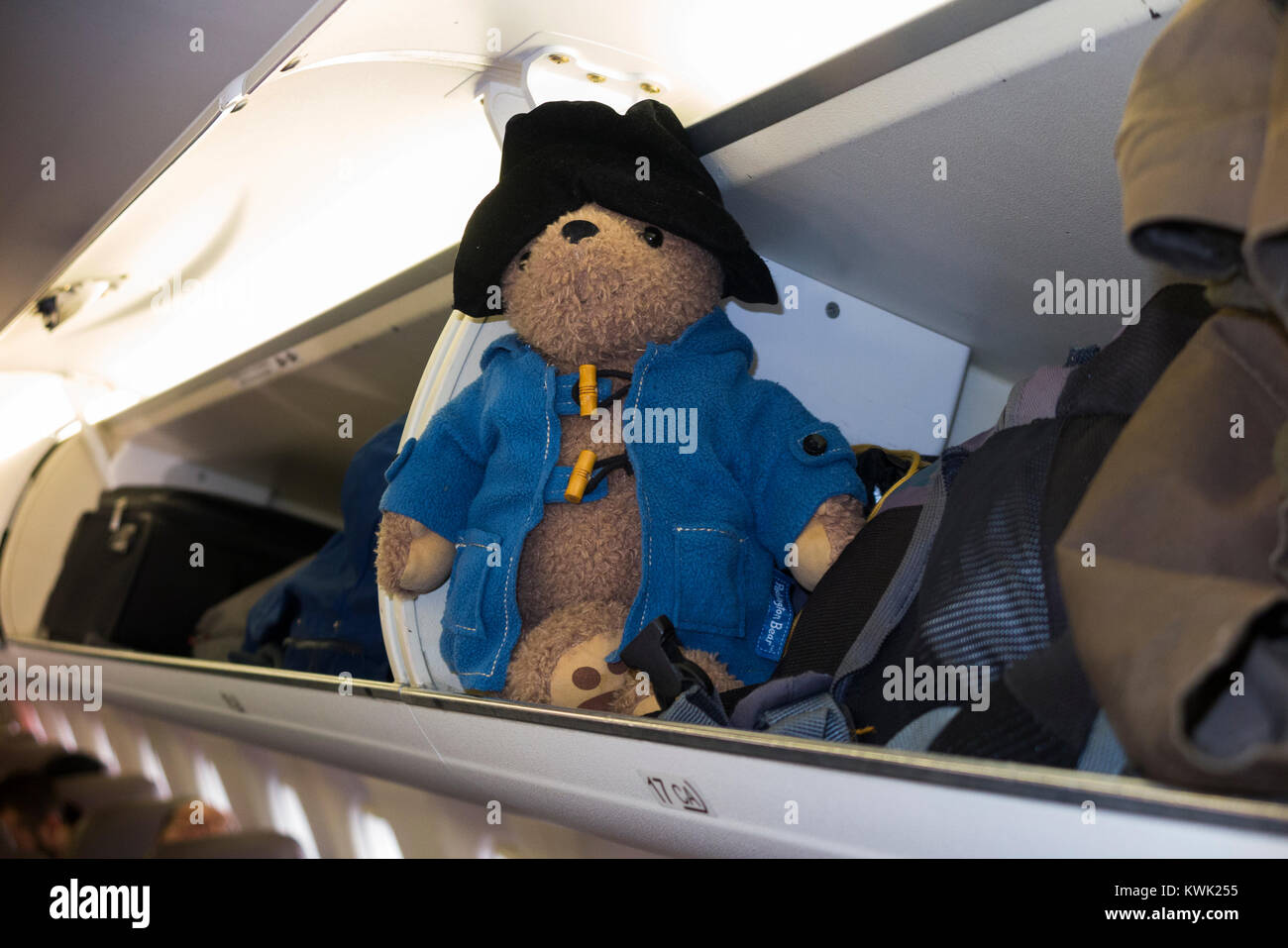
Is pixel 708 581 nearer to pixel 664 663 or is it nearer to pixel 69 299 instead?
pixel 664 663

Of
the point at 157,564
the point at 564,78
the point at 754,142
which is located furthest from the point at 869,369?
the point at 157,564

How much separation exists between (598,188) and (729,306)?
1.09 ft

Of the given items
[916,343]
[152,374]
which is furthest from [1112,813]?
[152,374]

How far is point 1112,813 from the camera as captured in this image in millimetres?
541

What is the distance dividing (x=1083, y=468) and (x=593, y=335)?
23.5 inches

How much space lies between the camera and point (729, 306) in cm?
143

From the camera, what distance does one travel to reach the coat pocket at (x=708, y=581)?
3.57 ft

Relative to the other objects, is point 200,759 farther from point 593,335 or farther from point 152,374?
point 593,335

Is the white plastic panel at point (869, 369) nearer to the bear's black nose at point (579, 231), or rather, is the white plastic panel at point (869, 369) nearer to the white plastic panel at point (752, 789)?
the bear's black nose at point (579, 231)

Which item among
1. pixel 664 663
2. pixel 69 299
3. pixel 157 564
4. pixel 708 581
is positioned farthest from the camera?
pixel 157 564

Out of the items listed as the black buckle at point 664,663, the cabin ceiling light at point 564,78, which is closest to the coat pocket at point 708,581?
the black buckle at point 664,663

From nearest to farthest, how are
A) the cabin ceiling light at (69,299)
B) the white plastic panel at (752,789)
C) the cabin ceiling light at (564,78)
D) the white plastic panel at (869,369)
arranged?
1. the white plastic panel at (752,789)
2. the cabin ceiling light at (564,78)
3. the white plastic panel at (869,369)
4. the cabin ceiling light at (69,299)

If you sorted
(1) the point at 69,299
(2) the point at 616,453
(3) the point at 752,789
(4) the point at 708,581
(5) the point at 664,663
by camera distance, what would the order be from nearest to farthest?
(3) the point at 752,789, (5) the point at 664,663, (4) the point at 708,581, (2) the point at 616,453, (1) the point at 69,299

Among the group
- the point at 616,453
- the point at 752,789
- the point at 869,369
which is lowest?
the point at 752,789
